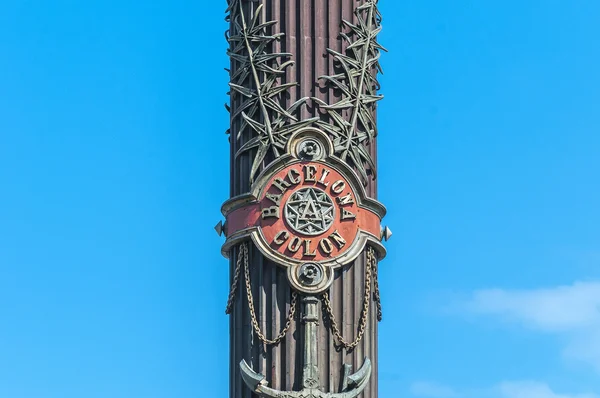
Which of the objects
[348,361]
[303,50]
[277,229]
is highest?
[303,50]

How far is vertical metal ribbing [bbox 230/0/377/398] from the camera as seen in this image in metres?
56.9

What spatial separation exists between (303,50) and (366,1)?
3280 millimetres

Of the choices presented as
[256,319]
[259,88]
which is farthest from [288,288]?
[259,88]

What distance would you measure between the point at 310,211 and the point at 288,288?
2513mm

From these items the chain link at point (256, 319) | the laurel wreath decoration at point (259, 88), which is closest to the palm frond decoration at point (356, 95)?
the laurel wreath decoration at point (259, 88)

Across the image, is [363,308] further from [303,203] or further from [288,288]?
[303,203]

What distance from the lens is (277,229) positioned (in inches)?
2276

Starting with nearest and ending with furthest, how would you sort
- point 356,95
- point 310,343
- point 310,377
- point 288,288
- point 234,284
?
point 310,377
point 310,343
point 288,288
point 234,284
point 356,95

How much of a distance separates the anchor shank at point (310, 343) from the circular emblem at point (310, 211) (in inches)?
86.5

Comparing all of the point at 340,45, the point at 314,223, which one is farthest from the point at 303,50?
the point at 314,223

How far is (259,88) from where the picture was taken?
59.0 metres

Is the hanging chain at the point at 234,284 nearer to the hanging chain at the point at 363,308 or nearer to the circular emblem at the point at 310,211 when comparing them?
the circular emblem at the point at 310,211
